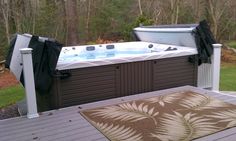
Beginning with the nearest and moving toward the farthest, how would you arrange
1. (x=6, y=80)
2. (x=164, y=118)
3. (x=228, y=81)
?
(x=164, y=118), (x=228, y=81), (x=6, y=80)

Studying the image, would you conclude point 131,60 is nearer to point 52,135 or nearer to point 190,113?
point 190,113

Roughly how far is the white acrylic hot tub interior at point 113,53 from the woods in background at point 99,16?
2481 mm

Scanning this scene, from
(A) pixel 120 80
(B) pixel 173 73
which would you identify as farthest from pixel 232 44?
(A) pixel 120 80

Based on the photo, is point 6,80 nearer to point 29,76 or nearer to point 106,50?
point 106,50

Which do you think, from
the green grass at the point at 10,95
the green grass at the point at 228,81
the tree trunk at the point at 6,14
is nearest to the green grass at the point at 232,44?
the green grass at the point at 228,81

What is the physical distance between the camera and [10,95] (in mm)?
4984

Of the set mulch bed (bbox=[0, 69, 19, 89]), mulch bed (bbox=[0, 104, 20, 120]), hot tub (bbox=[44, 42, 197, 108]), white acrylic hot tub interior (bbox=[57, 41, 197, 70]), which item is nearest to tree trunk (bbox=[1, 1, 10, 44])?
mulch bed (bbox=[0, 69, 19, 89])

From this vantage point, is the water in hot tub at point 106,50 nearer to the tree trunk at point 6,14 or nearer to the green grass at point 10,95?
the green grass at point 10,95

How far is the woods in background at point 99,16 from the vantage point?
26.5ft

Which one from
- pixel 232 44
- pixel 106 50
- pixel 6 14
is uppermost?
pixel 6 14

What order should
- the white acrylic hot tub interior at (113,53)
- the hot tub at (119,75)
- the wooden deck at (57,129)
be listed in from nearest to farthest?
the wooden deck at (57,129)
the hot tub at (119,75)
the white acrylic hot tub interior at (113,53)

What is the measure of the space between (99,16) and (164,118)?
7884 millimetres

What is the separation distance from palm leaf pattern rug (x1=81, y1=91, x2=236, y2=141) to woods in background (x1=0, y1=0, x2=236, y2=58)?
495 cm

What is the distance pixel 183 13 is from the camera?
1098 cm
